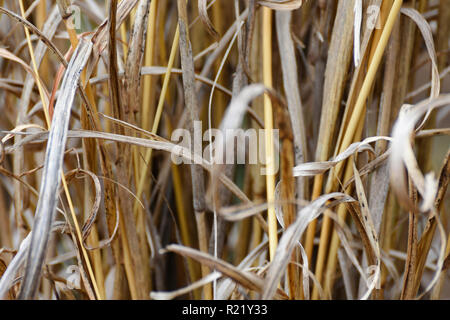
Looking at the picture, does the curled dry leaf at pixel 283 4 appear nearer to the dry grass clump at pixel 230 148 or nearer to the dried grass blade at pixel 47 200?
the dry grass clump at pixel 230 148

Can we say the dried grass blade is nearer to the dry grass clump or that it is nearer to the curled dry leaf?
the dry grass clump

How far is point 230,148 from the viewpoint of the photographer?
208mm

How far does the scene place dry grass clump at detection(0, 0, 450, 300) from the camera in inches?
8.9

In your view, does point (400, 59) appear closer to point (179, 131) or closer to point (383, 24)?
point (383, 24)

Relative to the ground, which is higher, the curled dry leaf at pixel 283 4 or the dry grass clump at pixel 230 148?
the curled dry leaf at pixel 283 4

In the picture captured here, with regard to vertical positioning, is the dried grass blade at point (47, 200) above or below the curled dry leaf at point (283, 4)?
below

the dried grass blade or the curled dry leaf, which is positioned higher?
the curled dry leaf

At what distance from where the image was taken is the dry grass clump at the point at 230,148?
23 cm

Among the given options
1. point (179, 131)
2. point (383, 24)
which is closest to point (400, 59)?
point (383, 24)

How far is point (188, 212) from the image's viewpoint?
1.43 feet

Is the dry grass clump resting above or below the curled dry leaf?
below

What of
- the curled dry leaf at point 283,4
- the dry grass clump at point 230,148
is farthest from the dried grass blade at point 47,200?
the curled dry leaf at point 283,4

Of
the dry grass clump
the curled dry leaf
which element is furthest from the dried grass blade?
the curled dry leaf
